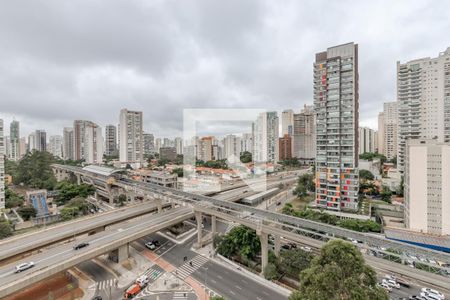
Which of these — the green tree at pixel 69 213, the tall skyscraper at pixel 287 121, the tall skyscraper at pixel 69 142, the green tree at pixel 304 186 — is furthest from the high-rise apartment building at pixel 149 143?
the green tree at pixel 304 186

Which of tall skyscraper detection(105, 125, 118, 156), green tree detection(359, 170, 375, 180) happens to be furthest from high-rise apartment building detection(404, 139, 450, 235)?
tall skyscraper detection(105, 125, 118, 156)

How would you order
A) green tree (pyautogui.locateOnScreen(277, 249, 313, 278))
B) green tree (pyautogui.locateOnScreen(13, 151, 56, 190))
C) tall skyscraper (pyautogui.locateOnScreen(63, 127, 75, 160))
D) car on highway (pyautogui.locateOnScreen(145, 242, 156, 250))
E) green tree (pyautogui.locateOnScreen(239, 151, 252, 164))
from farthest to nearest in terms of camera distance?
1. tall skyscraper (pyautogui.locateOnScreen(63, 127, 75, 160))
2. green tree (pyautogui.locateOnScreen(239, 151, 252, 164))
3. green tree (pyautogui.locateOnScreen(13, 151, 56, 190))
4. car on highway (pyautogui.locateOnScreen(145, 242, 156, 250))
5. green tree (pyautogui.locateOnScreen(277, 249, 313, 278))

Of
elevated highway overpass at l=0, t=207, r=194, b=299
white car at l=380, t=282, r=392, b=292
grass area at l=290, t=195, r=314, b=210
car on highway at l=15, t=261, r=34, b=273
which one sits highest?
car on highway at l=15, t=261, r=34, b=273

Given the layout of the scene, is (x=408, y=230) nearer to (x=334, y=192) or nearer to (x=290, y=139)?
(x=334, y=192)

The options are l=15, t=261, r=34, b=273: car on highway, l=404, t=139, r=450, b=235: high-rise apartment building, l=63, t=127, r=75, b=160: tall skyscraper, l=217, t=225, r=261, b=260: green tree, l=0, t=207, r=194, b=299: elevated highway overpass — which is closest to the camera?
l=0, t=207, r=194, b=299: elevated highway overpass

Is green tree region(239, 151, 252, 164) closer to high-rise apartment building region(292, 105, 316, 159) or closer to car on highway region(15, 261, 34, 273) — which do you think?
high-rise apartment building region(292, 105, 316, 159)

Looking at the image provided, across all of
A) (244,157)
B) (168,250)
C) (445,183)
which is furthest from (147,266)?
(244,157)

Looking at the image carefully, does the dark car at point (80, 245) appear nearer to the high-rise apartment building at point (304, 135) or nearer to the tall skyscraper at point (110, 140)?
the high-rise apartment building at point (304, 135)
